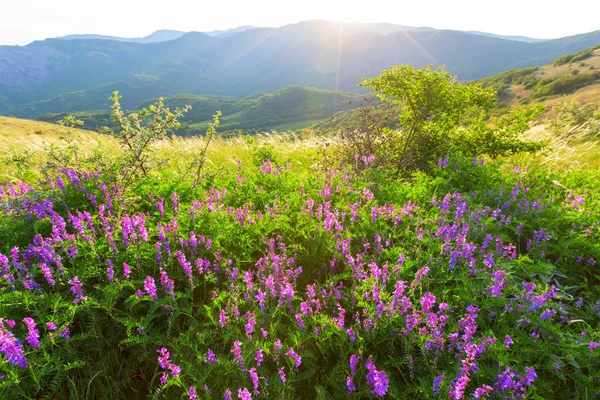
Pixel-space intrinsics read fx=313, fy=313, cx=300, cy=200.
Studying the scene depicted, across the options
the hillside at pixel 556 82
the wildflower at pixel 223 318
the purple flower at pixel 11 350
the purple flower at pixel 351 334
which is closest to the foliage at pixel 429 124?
the purple flower at pixel 351 334

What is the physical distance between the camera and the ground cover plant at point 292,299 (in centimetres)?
217

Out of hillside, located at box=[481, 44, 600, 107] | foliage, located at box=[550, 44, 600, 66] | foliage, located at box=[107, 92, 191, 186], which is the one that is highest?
foliage, located at box=[550, 44, 600, 66]

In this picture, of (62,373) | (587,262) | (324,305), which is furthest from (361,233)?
(62,373)

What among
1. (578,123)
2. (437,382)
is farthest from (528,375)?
(578,123)

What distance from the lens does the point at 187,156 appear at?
30.6 feet

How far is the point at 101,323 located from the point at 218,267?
3.53 ft

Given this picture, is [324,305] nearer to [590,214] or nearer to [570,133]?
[590,214]

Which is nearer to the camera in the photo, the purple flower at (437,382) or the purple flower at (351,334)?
the purple flower at (437,382)

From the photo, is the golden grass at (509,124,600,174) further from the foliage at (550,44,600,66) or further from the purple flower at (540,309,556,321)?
the foliage at (550,44,600,66)

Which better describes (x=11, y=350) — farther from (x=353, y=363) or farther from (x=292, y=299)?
(x=353, y=363)

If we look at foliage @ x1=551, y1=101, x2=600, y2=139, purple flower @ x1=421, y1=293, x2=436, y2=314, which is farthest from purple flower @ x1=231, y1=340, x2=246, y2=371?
foliage @ x1=551, y1=101, x2=600, y2=139

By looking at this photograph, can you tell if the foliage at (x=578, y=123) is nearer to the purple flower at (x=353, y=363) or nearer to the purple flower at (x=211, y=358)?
the purple flower at (x=353, y=363)

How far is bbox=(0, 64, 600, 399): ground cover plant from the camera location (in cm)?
217

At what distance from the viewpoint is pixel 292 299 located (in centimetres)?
274
